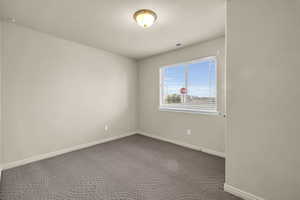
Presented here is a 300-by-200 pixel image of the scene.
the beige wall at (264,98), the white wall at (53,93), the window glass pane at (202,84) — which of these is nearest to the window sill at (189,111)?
the window glass pane at (202,84)

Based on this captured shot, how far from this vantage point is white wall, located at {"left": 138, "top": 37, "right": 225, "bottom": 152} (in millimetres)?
2822

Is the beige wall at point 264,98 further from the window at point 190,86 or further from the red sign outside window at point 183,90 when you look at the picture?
the red sign outside window at point 183,90

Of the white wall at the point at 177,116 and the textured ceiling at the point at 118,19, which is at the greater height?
the textured ceiling at the point at 118,19

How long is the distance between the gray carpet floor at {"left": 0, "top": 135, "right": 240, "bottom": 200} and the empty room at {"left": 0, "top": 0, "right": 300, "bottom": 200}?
0.7 inches

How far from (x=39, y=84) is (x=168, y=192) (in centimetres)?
302

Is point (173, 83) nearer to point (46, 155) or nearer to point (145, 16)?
point (145, 16)

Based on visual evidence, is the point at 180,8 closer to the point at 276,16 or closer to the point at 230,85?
the point at 276,16

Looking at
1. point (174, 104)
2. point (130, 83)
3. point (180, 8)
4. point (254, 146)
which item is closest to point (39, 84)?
point (130, 83)

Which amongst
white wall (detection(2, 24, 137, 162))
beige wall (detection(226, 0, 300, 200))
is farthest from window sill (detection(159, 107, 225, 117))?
white wall (detection(2, 24, 137, 162))

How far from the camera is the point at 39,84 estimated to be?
2547 mm

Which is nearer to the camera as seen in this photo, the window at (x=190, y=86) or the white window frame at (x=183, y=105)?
the white window frame at (x=183, y=105)

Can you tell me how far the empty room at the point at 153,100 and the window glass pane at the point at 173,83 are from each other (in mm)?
30

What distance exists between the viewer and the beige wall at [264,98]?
1296 mm

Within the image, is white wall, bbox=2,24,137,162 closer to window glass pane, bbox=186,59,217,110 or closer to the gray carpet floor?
the gray carpet floor
